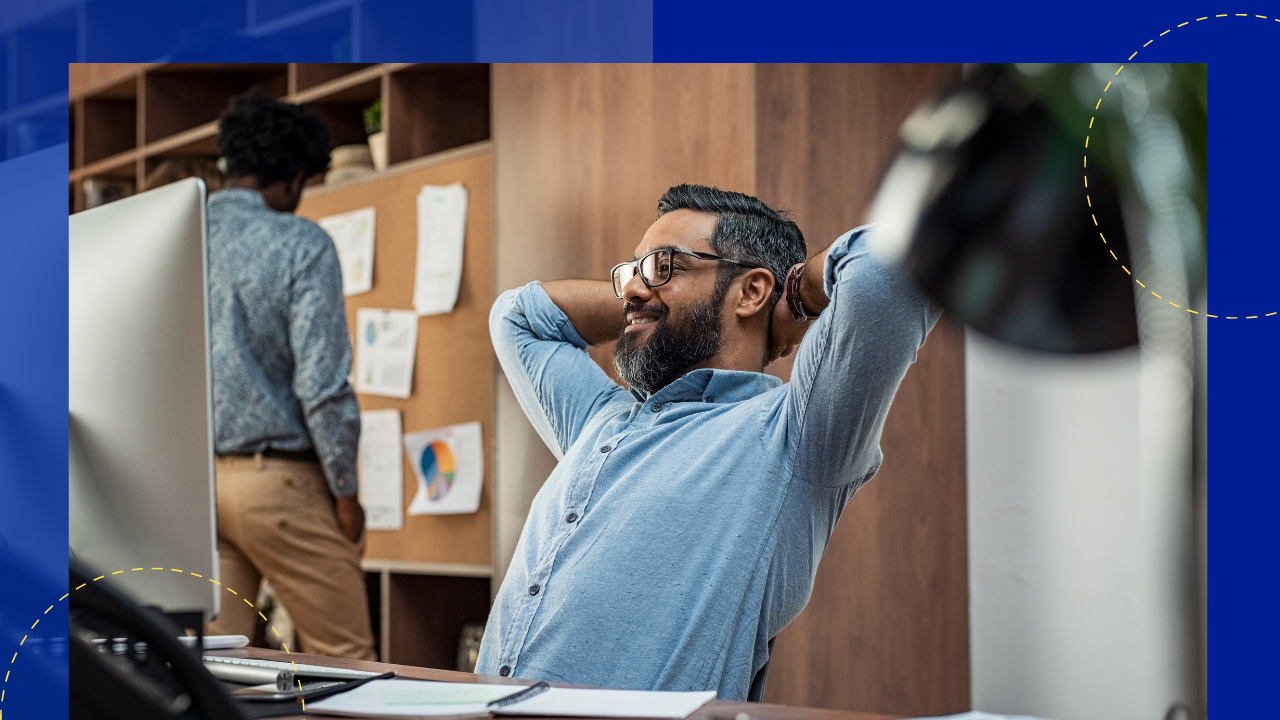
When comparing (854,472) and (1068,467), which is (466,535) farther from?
(854,472)

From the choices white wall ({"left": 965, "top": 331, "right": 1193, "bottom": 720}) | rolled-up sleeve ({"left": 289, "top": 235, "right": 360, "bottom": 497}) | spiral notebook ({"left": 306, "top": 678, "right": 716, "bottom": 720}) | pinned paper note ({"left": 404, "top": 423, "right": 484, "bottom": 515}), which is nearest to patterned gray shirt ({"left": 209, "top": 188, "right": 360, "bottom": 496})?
A: rolled-up sleeve ({"left": 289, "top": 235, "right": 360, "bottom": 497})

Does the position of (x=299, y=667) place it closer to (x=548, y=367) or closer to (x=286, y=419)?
(x=548, y=367)

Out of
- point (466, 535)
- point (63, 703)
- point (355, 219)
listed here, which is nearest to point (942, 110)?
point (63, 703)

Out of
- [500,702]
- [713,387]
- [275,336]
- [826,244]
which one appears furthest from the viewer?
[275,336]

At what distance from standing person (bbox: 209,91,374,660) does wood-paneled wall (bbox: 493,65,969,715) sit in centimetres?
48

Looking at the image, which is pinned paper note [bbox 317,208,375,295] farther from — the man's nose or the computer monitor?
the computer monitor

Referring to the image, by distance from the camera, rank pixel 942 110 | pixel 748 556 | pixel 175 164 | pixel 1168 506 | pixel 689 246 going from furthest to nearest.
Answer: pixel 175 164
pixel 1168 506
pixel 689 246
pixel 748 556
pixel 942 110

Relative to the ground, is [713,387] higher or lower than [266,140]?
lower

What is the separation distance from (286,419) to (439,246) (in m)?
0.62

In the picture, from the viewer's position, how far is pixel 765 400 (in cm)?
118

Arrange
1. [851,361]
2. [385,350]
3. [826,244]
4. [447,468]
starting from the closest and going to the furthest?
[851,361] < [826,244] < [447,468] < [385,350]

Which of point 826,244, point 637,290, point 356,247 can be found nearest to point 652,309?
point 637,290

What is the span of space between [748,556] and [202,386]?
0.54 m

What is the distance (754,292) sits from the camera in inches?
54.4
